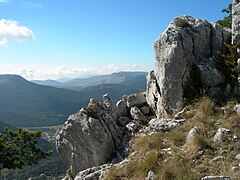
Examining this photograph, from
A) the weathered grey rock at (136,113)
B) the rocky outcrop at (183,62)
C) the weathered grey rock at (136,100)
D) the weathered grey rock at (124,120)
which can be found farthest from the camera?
the weathered grey rock at (136,100)

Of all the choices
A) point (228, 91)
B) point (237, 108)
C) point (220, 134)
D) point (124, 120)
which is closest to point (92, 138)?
point (124, 120)

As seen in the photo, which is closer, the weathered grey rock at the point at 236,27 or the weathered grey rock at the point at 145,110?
the weathered grey rock at the point at 236,27

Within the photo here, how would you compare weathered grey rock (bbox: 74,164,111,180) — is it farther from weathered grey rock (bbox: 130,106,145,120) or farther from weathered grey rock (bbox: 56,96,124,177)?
weathered grey rock (bbox: 130,106,145,120)

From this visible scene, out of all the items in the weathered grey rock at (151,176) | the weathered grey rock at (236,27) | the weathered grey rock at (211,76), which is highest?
the weathered grey rock at (236,27)

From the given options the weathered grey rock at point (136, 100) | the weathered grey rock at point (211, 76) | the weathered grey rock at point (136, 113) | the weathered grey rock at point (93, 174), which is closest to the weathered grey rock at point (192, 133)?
the weathered grey rock at point (93, 174)

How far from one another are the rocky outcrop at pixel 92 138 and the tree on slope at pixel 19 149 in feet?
11.7

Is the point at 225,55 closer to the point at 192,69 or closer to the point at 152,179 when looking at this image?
the point at 192,69

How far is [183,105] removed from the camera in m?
18.3

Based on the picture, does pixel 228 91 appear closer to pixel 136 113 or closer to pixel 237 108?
pixel 237 108

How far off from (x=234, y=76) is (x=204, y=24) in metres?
5.35

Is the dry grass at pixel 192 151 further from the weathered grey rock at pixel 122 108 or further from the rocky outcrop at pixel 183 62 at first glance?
the weathered grey rock at pixel 122 108

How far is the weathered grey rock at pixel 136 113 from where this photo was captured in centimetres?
2041

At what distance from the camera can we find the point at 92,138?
715 inches

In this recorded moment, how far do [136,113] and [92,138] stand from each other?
4.33 meters
